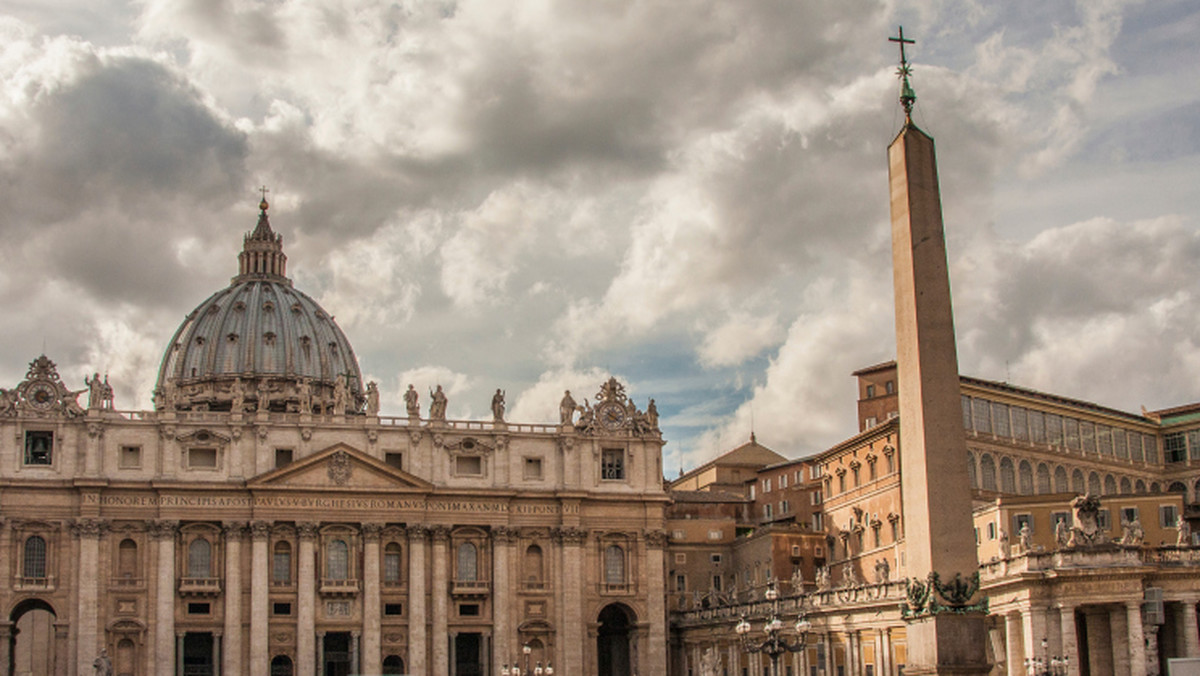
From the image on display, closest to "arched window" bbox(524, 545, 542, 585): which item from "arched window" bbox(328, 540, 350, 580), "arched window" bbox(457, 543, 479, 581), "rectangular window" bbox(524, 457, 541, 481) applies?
"arched window" bbox(457, 543, 479, 581)

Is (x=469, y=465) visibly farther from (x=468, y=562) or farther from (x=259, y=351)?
(x=259, y=351)

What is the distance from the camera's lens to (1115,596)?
5328 centimetres

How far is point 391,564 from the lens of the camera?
88.4m

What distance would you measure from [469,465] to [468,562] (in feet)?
18.6

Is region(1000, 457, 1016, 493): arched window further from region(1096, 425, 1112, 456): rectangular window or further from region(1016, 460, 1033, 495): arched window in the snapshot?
region(1096, 425, 1112, 456): rectangular window

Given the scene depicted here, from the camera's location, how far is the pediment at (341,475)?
283 feet

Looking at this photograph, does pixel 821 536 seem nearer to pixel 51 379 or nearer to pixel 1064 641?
pixel 1064 641

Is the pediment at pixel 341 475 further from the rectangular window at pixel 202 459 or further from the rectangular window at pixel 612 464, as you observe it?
the rectangular window at pixel 612 464

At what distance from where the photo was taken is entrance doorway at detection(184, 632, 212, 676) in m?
84.9

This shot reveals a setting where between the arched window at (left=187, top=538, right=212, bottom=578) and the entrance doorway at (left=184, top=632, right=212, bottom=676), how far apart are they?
3386 millimetres

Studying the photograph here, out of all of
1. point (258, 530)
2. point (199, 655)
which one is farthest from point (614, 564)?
point (199, 655)

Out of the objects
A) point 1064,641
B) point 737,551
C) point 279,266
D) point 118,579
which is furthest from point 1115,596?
point 279,266

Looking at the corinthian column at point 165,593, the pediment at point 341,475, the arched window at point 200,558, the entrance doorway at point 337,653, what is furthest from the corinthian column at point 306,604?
the corinthian column at point 165,593

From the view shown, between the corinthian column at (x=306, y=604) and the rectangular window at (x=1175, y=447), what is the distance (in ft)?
160
